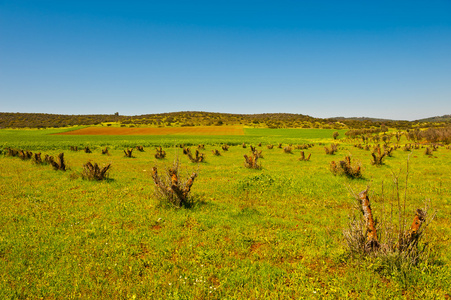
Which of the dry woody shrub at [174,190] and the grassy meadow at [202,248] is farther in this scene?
the dry woody shrub at [174,190]

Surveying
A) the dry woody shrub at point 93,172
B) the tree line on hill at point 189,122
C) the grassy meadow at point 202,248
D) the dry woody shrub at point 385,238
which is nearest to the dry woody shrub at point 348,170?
the grassy meadow at point 202,248

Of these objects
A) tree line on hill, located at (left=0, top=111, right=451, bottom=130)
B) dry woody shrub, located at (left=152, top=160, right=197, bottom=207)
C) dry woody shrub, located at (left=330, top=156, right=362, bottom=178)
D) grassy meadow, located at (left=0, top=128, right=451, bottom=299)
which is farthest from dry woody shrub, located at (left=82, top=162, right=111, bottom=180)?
tree line on hill, located at (left=0, top=111, right=451, bottom=130)

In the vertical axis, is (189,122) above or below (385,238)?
above

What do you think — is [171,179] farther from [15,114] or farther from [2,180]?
[15,114]

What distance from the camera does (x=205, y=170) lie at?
1769 centimetres

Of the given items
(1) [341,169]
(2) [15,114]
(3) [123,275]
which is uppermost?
(2) [15,114]

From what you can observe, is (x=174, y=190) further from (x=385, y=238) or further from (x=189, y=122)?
(x=189, y=122)

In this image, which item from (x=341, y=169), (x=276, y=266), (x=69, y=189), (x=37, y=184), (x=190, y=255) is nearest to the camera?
(x=276, y=266)

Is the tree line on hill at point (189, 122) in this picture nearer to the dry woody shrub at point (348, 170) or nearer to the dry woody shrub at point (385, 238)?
the dry woody shrub at point (348, 170)

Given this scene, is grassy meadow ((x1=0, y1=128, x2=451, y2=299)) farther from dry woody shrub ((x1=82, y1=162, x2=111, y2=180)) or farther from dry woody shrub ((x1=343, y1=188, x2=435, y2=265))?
dry woody shrub ((x1=82, y1=162, x2=111, y2=180))

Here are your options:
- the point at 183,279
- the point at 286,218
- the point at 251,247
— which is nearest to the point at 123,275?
the point at 183,279

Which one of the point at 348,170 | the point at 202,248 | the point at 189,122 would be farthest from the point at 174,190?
the point at 189,122

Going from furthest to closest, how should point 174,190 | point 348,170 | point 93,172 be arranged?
point 348,170
point 93,172
point 174,190

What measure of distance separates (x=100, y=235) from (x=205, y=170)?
11.2 meters
